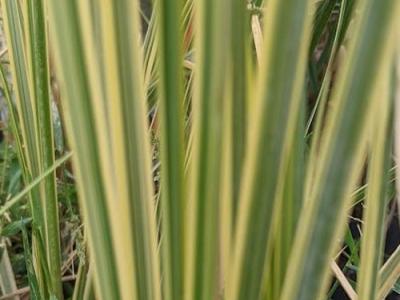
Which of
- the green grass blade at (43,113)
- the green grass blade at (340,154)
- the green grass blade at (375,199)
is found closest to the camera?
the green grass blade at (340,154)

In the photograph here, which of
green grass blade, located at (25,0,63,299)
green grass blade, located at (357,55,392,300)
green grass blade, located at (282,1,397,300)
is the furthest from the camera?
green grass blade, located at (25,0,63,299)

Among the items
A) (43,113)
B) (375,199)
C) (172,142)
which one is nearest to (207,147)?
(172,142)

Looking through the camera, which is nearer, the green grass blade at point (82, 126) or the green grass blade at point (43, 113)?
the green grass blade at point (82, 126)

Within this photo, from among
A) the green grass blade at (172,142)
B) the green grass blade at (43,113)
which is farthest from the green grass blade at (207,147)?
the green grass blade at (43,113)

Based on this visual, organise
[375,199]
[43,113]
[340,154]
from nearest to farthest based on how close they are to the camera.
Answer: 1. [340,154]
2. [375,199]
3. [43,113]

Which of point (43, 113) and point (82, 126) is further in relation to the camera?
point (43, 113)

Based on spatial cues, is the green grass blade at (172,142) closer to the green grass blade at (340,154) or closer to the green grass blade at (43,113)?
the green grass blade at (340,154)

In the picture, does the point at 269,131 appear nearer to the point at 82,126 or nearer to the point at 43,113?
the point at 82,126

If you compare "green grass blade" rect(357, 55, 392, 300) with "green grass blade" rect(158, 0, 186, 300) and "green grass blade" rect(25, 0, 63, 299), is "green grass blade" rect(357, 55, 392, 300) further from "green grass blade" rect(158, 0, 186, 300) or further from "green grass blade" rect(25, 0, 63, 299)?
"green grass blade" rect(25, 0, 63, 299)

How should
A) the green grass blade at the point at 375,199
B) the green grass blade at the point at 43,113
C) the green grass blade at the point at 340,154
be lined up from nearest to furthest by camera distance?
the green grass blade at the point at 340,154, the green grass blade at the point at 375,199, the green grass blade at the point at 43,113

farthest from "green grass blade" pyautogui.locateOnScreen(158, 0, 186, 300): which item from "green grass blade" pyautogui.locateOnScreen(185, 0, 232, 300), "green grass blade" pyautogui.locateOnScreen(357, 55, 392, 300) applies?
"green grass blade" pyautogui.locateOnScreen(357, 55, 392, 300)

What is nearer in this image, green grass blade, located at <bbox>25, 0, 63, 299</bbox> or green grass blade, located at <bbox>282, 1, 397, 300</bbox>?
green grass blade, located at <bbox>282, 1, 397, 300</bbox>

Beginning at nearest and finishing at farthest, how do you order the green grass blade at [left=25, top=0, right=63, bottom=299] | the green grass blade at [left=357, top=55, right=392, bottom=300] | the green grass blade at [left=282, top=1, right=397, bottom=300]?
1. the green grass blade at [left=282, top=1, right=397, bottom=300]
2. the green grass blade at [left=357, top=55, right=392, bottom=300]
3. the green grass blade at [left=25, top=0, right=63, bottom=299]
